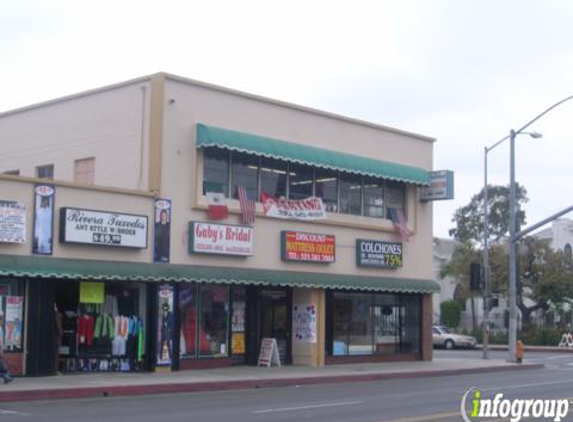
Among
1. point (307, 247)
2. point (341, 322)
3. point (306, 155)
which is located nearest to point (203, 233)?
point (307, 247)

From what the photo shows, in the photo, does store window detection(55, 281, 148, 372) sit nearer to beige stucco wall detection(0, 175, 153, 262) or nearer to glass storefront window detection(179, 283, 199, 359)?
beige stucco wall detection(0, 175, 153, 262)

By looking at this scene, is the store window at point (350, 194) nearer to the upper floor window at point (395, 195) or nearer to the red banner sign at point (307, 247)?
the red banner sign at point (307, 247)

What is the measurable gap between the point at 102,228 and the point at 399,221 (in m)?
12.9

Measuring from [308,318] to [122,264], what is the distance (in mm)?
8103

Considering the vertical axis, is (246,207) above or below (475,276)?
above

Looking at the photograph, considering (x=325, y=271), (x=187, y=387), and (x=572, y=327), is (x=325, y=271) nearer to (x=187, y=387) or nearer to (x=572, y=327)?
(x=187, y=387)

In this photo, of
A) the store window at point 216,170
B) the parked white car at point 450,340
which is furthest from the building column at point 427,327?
the parked white car at point 450,340

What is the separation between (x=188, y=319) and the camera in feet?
95.0

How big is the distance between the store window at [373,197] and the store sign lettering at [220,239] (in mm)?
5972

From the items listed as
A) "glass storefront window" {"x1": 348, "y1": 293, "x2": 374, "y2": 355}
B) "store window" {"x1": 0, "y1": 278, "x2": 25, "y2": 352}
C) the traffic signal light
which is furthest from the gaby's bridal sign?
"store window" {"x1": 0, "y1": 278, "x2": 25, "y2": 352}

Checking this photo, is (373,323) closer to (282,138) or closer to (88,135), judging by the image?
(282,138)

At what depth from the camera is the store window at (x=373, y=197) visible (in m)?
34.6

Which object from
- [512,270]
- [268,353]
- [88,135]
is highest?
[88,135]

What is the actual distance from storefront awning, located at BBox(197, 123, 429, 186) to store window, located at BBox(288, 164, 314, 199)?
0.77 m
